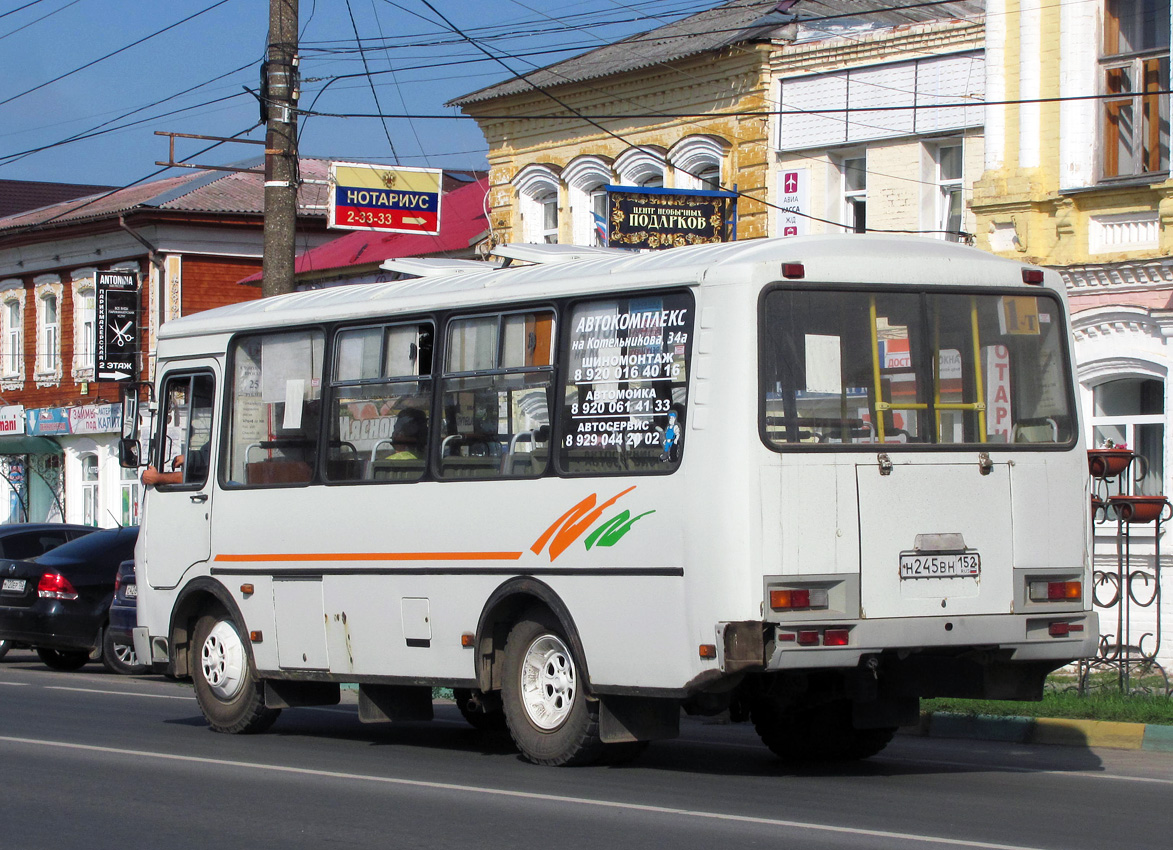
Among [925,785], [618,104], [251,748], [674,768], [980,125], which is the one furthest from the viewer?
[618,104]

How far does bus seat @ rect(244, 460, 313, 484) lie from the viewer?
12044 mm

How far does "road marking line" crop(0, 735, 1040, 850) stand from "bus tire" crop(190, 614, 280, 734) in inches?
48.9

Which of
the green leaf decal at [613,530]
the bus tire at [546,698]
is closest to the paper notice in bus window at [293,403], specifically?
the bus tire at [546,698]

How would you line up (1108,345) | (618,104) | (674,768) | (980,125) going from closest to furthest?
(674,768), (1108,345), (980,125), (618,104)

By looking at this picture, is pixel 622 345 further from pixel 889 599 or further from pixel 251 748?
pixel 251 748

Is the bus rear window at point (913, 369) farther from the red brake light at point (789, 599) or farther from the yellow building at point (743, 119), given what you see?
the yellow building at point (743, 119)

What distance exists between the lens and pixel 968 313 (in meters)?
Result: 9.99

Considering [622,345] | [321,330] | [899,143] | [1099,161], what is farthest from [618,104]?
[622,345]

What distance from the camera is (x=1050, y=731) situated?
12.4 metres

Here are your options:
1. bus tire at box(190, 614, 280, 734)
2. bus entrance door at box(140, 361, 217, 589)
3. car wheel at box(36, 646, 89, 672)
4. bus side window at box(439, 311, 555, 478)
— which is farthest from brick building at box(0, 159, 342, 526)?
bus side window at box(439, 311, 555, 478)

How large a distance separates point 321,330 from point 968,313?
437 cm

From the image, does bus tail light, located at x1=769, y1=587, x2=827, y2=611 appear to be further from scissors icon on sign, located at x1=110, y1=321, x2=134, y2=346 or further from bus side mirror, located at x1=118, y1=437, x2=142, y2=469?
scissors icon on sign, located at x1=110, y1=321, x2=134, y2=346

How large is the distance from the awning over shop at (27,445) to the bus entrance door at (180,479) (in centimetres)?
3027

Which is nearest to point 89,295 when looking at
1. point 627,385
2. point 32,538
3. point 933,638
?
point 32,538
